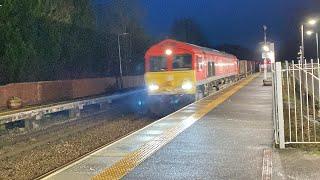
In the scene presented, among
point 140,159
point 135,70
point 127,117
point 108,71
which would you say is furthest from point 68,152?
point 135,70

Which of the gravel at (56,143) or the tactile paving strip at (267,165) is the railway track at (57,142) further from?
the tactile paving strip at (267,165)

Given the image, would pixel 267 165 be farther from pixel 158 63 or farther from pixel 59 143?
pixel 158 63

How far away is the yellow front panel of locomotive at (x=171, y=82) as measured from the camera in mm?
25812

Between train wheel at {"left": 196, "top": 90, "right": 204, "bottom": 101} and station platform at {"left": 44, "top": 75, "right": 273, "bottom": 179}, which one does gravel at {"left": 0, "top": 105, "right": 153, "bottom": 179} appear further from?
train wheel at {"left": 196, "top": 90, "right": 204, "bottom": 101}

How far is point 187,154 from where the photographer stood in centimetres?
1045

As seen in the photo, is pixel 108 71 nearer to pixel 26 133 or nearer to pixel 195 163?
pixel 26 133

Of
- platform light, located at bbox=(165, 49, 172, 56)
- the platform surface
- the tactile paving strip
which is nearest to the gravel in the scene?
the platform surface

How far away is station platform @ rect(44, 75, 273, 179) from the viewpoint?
8.82 metres

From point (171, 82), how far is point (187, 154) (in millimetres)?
15588

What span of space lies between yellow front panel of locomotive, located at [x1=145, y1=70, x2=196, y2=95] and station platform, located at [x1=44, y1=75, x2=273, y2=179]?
377 inches

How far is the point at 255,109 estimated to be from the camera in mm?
19875

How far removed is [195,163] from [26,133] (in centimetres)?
1274

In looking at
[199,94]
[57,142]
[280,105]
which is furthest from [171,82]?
[280,105]

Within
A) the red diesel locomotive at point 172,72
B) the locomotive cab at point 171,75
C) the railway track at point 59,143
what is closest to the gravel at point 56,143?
the railway track at point 59,143
